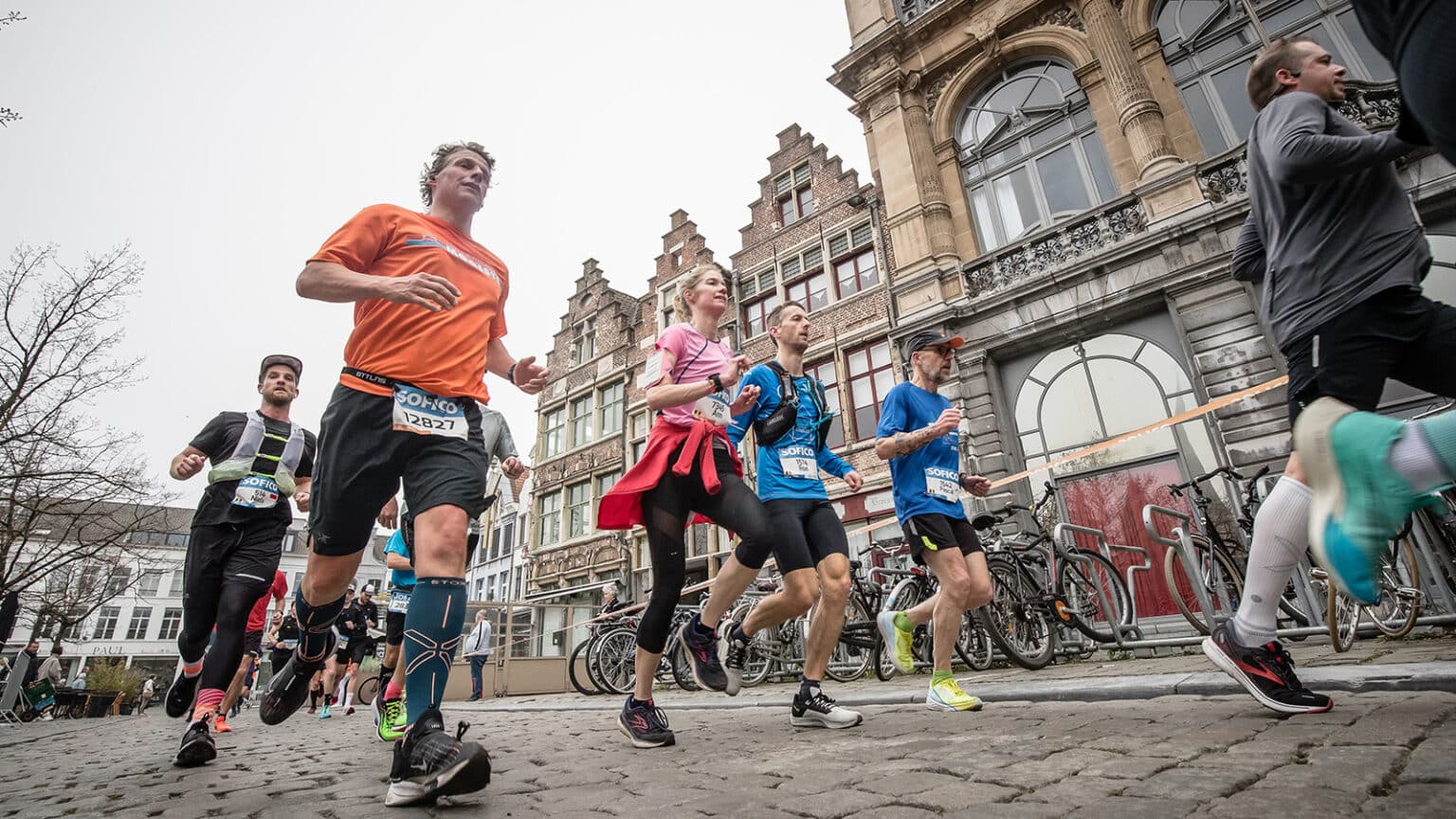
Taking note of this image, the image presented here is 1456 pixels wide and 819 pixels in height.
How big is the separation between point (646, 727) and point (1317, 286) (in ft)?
9.21

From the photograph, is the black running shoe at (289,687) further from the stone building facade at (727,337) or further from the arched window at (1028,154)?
the arched window at (1028,154)

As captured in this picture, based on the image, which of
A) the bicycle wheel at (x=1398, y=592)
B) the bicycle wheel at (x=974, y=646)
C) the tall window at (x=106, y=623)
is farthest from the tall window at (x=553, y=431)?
the tall window at (x=106, y=623)

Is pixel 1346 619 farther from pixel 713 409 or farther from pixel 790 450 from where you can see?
pixel 713 409

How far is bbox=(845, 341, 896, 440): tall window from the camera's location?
15.3 meters

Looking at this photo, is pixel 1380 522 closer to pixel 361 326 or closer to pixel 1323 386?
pixel 1323 386

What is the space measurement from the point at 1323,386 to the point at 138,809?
3.54 meters

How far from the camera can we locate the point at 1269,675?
7.13ft

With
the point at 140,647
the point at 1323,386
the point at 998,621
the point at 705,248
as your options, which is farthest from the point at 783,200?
the point at 140,647

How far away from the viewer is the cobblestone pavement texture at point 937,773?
1350mm

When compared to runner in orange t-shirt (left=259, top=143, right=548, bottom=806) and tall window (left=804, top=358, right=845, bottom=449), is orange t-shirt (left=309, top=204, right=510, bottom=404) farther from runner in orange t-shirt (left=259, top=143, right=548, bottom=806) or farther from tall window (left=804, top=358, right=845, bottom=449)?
tall window (left=804, top=358, right=845, bottom=449)

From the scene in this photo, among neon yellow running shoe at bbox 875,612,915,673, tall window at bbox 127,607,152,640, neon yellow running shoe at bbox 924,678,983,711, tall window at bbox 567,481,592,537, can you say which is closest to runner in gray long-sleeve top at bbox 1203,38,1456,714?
neon yellow running shoe at bbox 924,678,983,711

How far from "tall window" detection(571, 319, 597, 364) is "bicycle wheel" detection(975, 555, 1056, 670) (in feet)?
67.3

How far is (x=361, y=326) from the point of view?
2.35m

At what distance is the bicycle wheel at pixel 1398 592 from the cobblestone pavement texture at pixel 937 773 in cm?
136
